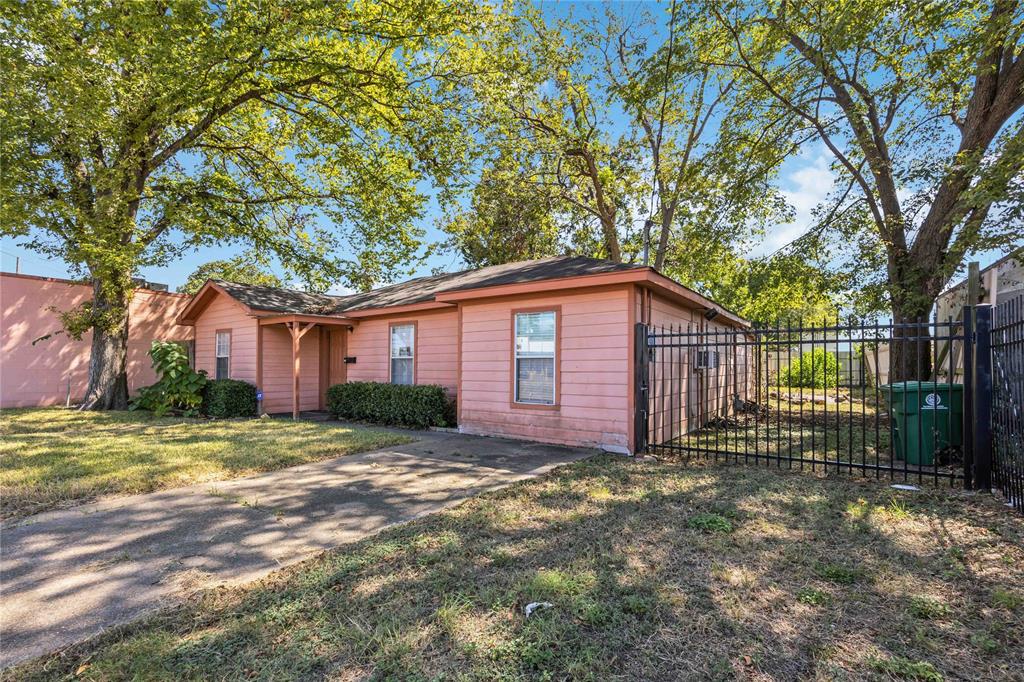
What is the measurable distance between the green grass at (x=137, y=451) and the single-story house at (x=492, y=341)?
1.82 metres

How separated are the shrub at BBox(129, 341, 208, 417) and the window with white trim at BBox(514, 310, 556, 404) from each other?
8362mm

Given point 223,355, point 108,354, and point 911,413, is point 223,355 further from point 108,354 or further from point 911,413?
point 911,413

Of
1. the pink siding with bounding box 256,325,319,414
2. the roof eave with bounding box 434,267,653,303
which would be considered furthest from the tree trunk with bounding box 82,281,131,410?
the roof eave with bounding box 434,267,653,303

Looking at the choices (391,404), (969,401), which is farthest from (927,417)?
(391,404)

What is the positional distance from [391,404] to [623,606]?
758 cm

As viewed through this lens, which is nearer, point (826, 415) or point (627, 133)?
point (826, 415)

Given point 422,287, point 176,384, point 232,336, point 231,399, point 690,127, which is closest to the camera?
point 231,399

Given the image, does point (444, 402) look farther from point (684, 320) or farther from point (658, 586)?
point (658, 586)

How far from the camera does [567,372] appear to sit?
23.5 ft

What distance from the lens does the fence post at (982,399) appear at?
4289 mm

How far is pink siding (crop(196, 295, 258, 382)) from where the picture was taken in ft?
37.5

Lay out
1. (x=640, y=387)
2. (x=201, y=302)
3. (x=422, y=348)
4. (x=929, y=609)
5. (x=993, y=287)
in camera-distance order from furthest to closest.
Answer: (x=201, y=302), (x=993, y=287), (x=422, y=348), (x=640, y=387), (x=929, y=609)

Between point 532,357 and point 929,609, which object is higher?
point 532,357

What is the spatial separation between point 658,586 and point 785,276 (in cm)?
1114
